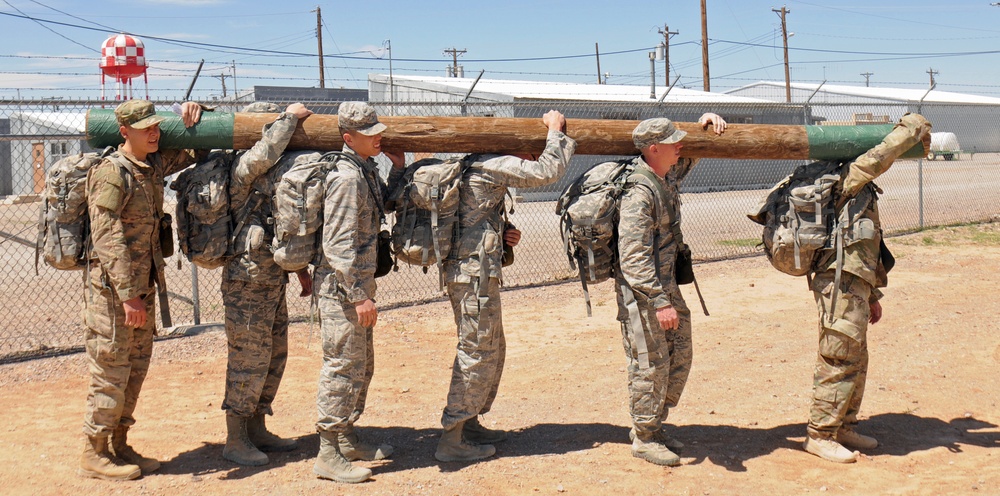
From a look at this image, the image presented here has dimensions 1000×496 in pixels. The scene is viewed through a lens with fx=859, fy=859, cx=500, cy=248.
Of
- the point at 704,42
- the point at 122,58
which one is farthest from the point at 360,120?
the point at 704,42

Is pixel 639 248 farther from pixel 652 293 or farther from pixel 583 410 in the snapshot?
pixel 583 410

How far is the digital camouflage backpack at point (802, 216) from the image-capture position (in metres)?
4.75

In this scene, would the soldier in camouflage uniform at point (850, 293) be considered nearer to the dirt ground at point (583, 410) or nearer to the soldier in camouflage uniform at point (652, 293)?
the dirt ground at point (583, 410)

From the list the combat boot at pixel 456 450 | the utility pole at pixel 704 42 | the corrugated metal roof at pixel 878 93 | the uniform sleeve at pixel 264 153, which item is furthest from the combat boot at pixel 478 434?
the corrugated metal roof at pixel 878 93

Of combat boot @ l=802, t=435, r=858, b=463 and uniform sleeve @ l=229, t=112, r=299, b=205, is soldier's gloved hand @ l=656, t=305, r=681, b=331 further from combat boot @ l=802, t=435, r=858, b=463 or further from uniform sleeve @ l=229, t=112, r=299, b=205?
uniform sleeve @ l=229, t=112, r=299, b=205

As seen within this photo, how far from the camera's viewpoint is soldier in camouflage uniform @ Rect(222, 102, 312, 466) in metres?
4.65

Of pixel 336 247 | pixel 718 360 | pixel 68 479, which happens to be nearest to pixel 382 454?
pixel 336 247

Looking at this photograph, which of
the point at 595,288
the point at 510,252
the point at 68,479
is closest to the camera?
the point at 68,479

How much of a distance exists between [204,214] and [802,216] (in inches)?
131

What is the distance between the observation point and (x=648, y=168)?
15.5 feet

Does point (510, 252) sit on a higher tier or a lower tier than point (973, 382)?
higher

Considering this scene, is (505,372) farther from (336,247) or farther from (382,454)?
(336,247)

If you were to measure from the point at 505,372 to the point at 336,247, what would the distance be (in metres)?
2.77

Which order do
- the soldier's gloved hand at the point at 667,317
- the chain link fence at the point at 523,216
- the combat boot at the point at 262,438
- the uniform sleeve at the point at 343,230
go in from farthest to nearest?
1. the chain link fence at the point at 523,216
2. the combat boot at the point at 262,438
3. the soldier's gloved hand at the point at 667,317
4. the uniform sleeve at the point at 343,230
